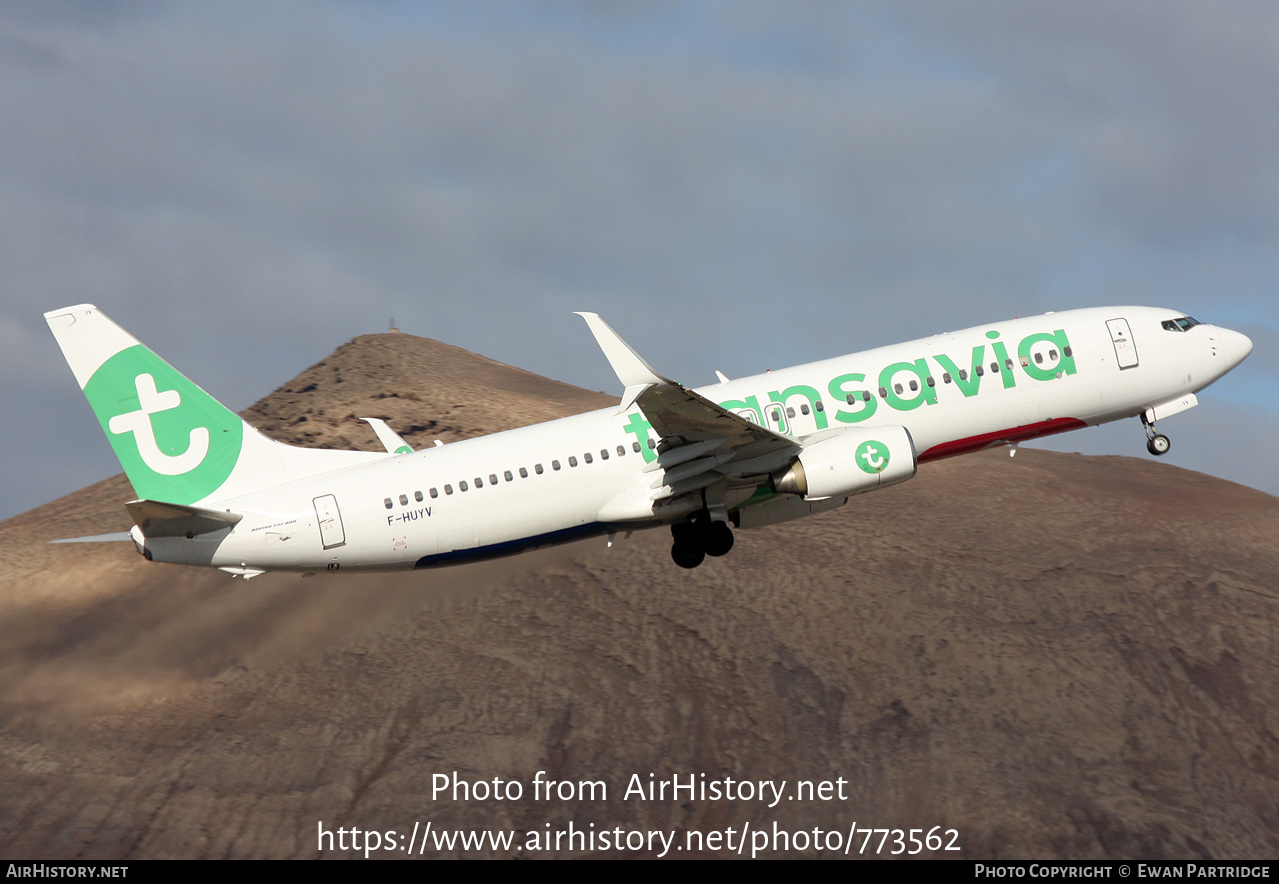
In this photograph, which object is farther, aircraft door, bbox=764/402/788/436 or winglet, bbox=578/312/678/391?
aircraft door, bbox=764/402/788/436

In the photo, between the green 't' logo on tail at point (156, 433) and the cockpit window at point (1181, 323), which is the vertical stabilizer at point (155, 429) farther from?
the cockpit window at point (1181, 323)

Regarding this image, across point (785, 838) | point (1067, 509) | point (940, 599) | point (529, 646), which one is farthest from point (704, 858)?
point (1067, 509)

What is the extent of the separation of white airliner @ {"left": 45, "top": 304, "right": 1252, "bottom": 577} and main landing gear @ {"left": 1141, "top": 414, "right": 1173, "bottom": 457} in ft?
10.5

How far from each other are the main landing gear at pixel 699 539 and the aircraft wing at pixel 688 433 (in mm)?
1788

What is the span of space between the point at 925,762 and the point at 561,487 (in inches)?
2389

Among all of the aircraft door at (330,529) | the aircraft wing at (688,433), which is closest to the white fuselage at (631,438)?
the aircraft door at (330,529)

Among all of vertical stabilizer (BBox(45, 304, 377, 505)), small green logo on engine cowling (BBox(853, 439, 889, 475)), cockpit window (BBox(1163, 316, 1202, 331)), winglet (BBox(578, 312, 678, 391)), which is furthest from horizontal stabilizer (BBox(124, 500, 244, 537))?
cockpit window (BBox(1163, 316, 1202, 331))

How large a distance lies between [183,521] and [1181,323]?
35172 mm

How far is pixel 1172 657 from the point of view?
9925 centimetres

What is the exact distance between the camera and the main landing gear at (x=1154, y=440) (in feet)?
147

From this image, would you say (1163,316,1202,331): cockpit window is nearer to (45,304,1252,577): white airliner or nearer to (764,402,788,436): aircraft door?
(45,304,1252,577): white airliner

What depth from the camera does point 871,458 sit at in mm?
39250

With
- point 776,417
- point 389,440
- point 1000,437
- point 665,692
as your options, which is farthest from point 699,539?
point 665,692

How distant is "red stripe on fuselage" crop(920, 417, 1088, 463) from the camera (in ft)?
139
